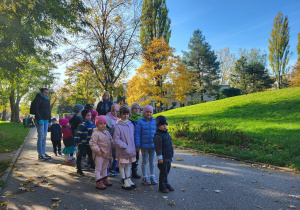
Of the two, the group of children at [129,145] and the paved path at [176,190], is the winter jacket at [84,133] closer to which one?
the group of children at [129,145]

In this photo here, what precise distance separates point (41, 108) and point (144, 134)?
3929 millimetres

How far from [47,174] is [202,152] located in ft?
16.9

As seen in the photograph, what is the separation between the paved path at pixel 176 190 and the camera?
3.46 m

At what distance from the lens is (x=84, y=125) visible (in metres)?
5.05

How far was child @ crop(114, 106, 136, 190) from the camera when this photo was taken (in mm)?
4238

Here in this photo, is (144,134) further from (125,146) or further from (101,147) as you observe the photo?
(101,147)

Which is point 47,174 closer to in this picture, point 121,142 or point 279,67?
point 121,142

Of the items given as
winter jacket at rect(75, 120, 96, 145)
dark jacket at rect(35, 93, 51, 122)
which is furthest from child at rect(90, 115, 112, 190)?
dark jacket at rect(35, 93, 51, 122)

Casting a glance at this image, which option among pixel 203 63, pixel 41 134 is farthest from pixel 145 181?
pixel 203 63

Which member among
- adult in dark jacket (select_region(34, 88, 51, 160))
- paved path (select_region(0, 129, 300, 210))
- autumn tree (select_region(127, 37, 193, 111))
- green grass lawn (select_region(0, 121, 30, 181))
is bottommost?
paved path (select_region(0, 129, 300, 210))

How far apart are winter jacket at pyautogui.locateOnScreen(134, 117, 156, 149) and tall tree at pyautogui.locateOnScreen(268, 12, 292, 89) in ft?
133

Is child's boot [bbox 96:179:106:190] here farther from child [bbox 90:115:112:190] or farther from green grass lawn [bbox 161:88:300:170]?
green grass lawn [bbox 161:88:300:170]

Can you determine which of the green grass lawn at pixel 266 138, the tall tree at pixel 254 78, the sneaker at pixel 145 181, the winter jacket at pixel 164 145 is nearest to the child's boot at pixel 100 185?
the sneaker at pixel 145 181

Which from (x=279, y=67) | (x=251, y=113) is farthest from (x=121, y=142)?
(x=279, y=67)
